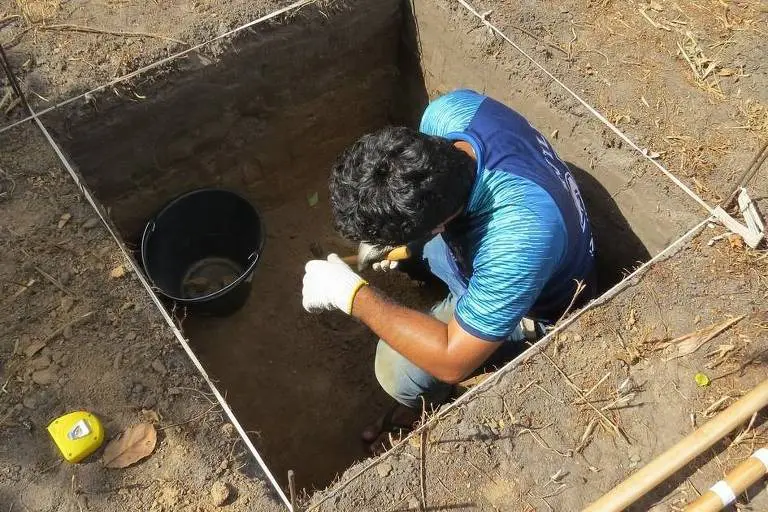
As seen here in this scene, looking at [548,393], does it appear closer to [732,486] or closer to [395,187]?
[732,486]

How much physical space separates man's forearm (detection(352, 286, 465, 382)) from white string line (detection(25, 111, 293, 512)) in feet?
2.18

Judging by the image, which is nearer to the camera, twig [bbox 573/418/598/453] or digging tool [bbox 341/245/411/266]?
twig [bbox 573/418/598/453]

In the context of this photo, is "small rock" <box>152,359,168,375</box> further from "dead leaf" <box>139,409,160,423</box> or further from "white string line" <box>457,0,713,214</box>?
"white string line" <box>457,0,713,214</box>

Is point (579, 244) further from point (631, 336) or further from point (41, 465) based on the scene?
point (41, 465)

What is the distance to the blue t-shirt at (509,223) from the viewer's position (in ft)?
7.39

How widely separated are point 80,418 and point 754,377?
2487 millimetres

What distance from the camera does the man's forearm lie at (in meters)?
2.41

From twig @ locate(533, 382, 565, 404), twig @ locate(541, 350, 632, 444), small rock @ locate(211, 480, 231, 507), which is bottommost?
small rock @ locate(211, 480, 231, 507)

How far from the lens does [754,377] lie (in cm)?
236

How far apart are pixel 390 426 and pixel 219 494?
1.39 m

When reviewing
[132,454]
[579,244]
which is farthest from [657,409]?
[132,454]

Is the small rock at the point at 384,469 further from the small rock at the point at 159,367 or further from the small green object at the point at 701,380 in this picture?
the small green object at the point at 701,380

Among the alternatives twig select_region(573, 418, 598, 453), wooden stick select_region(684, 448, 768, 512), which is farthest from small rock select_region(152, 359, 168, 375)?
wooden stick select_region(684, 448, 768, 512)

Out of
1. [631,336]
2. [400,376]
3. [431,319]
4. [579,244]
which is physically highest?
[579,244]
